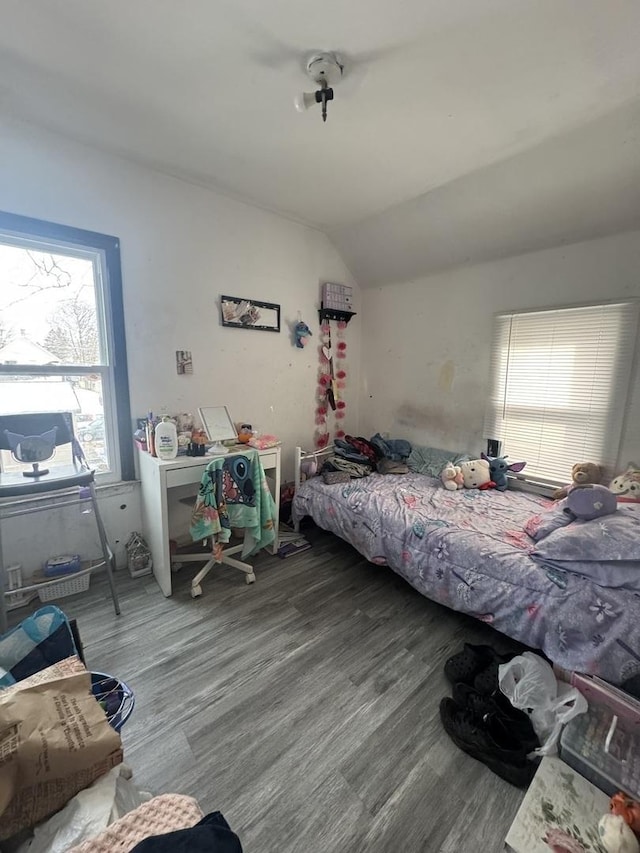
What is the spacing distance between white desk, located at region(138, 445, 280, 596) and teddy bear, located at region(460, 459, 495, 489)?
1.66 meters

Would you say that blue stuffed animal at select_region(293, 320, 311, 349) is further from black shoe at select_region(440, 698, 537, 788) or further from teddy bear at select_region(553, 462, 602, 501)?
black shoe at select_region(440, 698, 537, 788)

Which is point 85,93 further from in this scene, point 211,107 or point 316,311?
point 316,311

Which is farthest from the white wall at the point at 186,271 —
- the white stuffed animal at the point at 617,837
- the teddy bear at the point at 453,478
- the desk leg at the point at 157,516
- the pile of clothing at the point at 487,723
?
the white stuffed animal at the point at 617,837

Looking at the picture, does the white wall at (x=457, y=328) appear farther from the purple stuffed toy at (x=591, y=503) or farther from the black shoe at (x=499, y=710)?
the black shoe at (x=499, y=710)

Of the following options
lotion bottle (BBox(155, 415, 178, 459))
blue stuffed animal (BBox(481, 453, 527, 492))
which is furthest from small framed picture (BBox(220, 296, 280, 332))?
blue stuffed animal (BBox(481, 453, 527, 492))

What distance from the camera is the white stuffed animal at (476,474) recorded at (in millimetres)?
2557

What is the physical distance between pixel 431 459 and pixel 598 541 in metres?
1.61

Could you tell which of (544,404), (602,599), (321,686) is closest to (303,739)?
(321,686)

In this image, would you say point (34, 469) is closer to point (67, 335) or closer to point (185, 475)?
point (185, 475)

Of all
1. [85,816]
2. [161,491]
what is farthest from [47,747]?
→ [161,491]

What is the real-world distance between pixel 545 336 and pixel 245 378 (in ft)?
7.16

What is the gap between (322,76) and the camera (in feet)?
4.66

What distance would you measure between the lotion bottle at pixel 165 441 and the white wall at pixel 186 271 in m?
0.38

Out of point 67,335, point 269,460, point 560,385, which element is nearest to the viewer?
point 67,335
